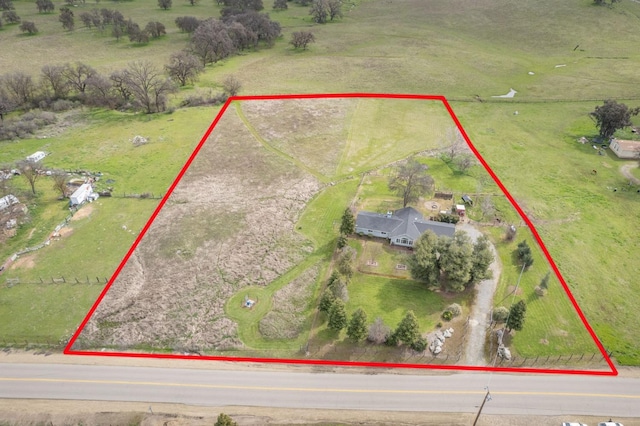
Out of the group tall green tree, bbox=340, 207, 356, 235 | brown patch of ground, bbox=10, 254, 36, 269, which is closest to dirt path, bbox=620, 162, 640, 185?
tall green tree, bbox=340, 207, 356, 235

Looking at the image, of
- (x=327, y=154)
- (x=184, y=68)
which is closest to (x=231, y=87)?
(x=184, y=68)

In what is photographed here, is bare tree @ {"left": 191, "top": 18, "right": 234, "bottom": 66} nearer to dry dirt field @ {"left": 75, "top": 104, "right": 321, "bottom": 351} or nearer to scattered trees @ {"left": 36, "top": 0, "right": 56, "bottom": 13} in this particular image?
dry dirt field @ {"left": 75, "top": 104, "right": 321, "bottom": 351}

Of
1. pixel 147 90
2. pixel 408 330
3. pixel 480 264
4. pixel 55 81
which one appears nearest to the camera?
pixel 408 330

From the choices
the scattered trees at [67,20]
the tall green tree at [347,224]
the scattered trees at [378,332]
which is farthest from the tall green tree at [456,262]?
the scattered trees at [67,20]

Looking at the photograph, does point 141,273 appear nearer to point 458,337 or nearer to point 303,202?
point 303,202

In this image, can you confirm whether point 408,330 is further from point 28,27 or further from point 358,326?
point 28,27

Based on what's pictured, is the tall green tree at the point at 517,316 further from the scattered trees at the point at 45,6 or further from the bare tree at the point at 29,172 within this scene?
the scattered trees at the point at 45,6
